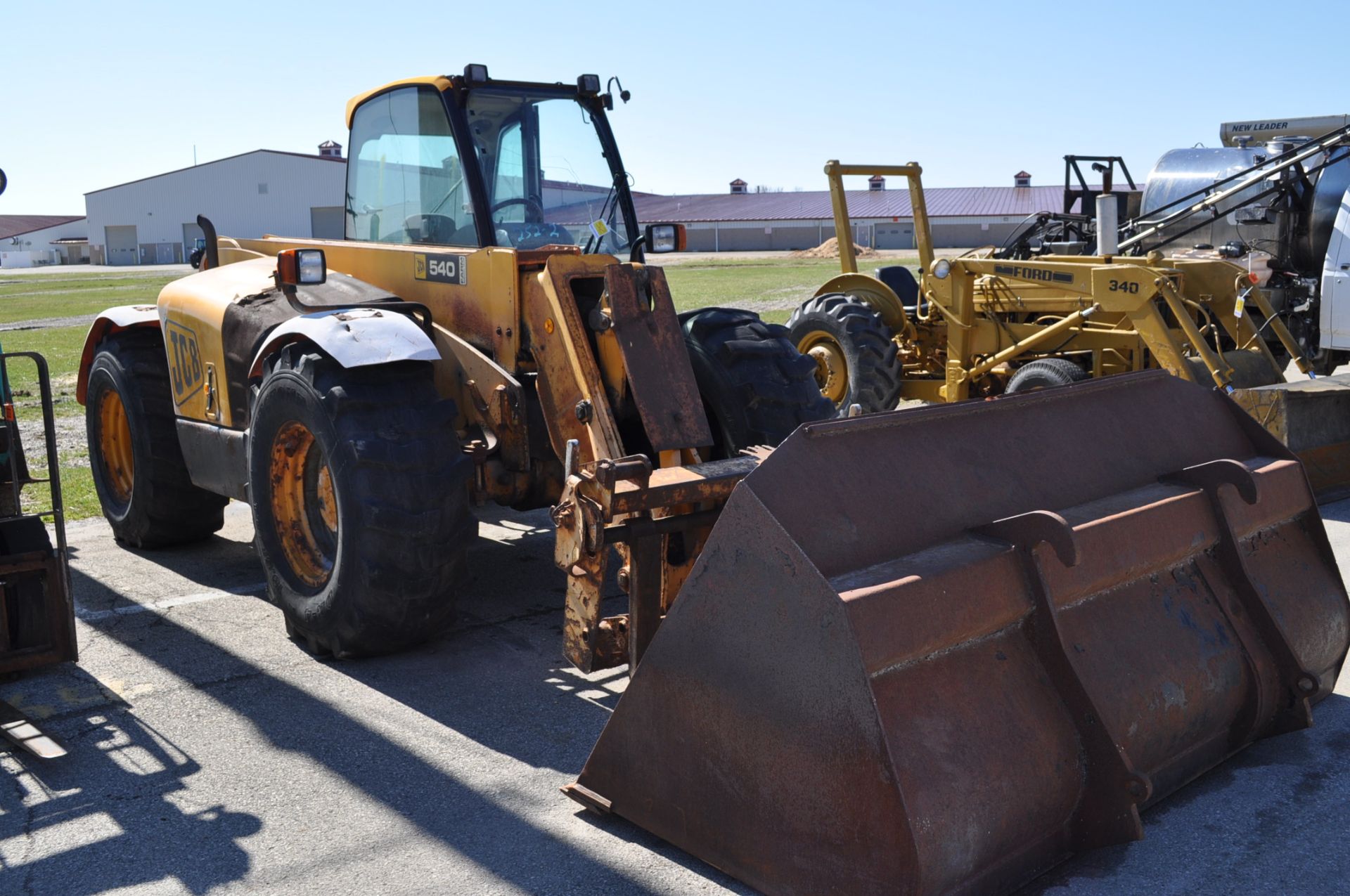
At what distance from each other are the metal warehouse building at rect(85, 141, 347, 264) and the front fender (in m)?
55.9

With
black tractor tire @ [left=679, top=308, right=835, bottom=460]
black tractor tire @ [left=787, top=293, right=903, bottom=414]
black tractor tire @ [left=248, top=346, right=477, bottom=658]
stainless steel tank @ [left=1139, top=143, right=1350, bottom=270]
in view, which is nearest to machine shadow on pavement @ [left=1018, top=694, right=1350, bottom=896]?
black tractor tire @ [left=679, top=308, right=835, bottom=460]

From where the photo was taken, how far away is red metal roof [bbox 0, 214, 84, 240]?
273 feet

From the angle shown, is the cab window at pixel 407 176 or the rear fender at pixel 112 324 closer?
the cab window at pixel 407 176

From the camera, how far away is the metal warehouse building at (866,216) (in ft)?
216

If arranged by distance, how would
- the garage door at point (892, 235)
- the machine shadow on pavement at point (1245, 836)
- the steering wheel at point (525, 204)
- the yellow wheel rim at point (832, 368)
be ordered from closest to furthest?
the machine shadow on pavement at point (1245, 836), the steering wheel at point (525, 204), the yellow wheel rim at point (832, 368), the garage door at point (892, 235)

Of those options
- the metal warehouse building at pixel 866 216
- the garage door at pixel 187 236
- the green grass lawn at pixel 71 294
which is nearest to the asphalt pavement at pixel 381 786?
the green grass lawn at pixel 71 294

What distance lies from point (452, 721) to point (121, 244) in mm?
76243

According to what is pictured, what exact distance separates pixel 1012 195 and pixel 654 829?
70778 mm

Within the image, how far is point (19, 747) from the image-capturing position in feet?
14.4

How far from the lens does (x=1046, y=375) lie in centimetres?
966

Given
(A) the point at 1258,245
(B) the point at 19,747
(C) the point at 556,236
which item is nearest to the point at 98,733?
(B) the point at 19,747

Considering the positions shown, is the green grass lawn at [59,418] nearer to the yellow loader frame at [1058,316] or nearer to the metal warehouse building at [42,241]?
the yellow loader frame at [1058,316]

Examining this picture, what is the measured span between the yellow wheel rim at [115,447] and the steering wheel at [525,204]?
126 inches

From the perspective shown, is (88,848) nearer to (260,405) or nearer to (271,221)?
(260,405)
